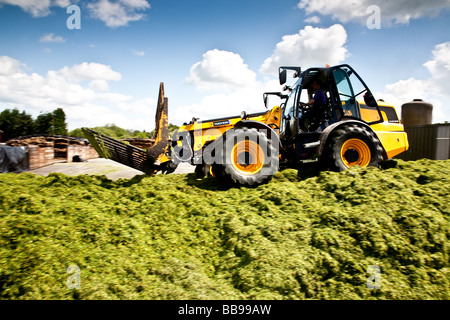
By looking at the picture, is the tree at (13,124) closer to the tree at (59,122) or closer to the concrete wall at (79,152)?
the tree at (59,122)

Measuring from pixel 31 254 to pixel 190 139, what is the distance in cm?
372

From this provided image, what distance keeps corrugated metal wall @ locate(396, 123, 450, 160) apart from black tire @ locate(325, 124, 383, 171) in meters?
7.98

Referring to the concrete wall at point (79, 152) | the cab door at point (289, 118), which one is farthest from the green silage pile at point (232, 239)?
the concrete wall at point (79, 152)

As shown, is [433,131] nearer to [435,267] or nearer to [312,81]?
[312,81]

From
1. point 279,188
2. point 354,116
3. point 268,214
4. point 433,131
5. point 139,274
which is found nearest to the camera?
point 139,274

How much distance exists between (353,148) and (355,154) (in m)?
0.12

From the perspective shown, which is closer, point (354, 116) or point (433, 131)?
point (354, 116)

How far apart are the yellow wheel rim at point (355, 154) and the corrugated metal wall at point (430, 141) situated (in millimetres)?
8200

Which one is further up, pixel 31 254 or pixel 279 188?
pixel 279 188

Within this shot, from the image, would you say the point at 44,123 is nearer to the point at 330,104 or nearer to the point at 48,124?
the point at 48,124

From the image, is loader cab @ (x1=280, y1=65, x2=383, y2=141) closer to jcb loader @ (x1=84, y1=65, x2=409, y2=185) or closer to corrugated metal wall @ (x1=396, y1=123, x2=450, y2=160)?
jcb loader @ (x1=84, y1=65, x2=409, y2=185)

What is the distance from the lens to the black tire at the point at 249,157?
16.0 ft
